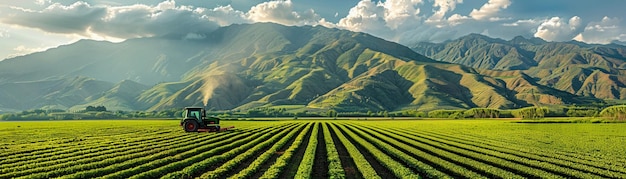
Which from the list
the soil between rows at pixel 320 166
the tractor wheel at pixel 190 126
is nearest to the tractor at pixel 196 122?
the tractor wheel at pixel 190 126

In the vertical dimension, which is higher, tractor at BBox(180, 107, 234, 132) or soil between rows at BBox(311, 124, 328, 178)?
tractor at BBox(180, 107, 234, 132)

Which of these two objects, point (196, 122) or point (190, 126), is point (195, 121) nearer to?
point (196, 122)

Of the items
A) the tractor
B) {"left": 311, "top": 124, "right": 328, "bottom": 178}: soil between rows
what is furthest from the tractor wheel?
{"left": 311, "top": 124, "right": 328, "bottom": 178}: soil between rows

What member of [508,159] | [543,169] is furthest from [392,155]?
[543,169]

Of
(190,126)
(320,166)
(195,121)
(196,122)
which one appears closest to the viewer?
(320,166)

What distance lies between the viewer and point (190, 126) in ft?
183

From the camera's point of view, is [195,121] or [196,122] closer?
[195,121]

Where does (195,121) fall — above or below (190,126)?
above

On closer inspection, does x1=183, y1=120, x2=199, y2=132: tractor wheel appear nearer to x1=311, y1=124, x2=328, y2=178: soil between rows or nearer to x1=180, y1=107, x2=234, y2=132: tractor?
x1=180, y1=107, x2=234, y2=132: tractor

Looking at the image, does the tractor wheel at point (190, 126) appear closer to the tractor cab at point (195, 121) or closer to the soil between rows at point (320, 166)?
the tractor cab at point (195, 121)

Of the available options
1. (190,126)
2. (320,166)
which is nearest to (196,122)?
(190,126)

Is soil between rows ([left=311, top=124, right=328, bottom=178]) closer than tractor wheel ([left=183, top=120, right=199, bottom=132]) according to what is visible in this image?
Yes

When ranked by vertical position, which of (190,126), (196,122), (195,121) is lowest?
(190,126)

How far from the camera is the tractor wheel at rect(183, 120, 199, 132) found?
181 feet
